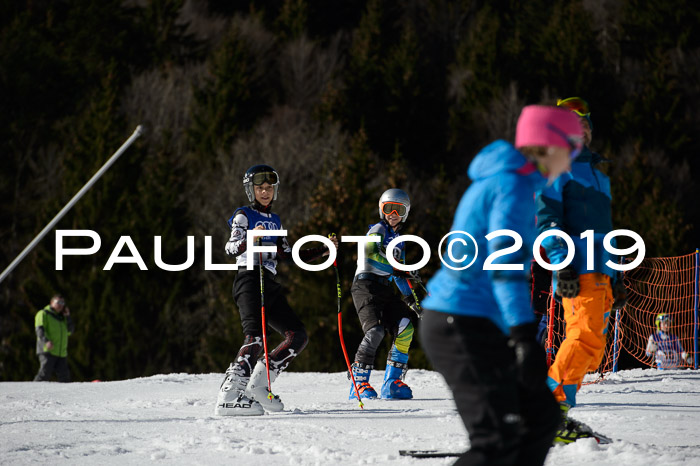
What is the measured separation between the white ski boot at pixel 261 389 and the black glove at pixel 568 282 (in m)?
2.79

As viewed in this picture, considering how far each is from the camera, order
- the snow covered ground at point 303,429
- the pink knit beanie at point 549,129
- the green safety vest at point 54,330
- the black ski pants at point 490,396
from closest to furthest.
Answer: the black ski pants at point 490,396
the pink knit beanie at point 549,129
the snow covered ground at point 303,429
the green safety vest at point 54,330

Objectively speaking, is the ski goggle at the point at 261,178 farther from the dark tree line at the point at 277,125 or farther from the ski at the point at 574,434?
the dark tree line at the point at 277,125

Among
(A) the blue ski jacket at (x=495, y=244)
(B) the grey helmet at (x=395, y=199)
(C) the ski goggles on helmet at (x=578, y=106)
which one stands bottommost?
(A) the blue ski jacket at (x=495, y=244)

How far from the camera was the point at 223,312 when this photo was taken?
29984 millimetres

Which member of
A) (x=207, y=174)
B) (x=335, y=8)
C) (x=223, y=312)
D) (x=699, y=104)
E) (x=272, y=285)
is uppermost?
(x=335, y=8)

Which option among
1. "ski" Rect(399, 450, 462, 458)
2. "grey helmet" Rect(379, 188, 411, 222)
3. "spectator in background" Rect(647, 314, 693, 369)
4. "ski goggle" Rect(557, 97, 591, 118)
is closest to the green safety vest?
"grey helmet" Rect(379, 188, 411, 222)

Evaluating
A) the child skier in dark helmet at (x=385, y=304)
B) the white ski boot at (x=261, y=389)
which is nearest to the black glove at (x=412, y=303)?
the child skier in dark helmet at (x=385, y=304)

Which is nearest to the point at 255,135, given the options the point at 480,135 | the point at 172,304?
the point at 480,135

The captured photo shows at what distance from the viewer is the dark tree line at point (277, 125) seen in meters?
26.9

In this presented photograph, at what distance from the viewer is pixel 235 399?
6.88m

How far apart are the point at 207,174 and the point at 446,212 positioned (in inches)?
491

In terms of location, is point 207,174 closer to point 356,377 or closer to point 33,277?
point 33,277

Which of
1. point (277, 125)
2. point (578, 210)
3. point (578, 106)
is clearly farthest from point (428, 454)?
point (277, 125)

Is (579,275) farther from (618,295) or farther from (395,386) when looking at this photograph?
(395,386)
